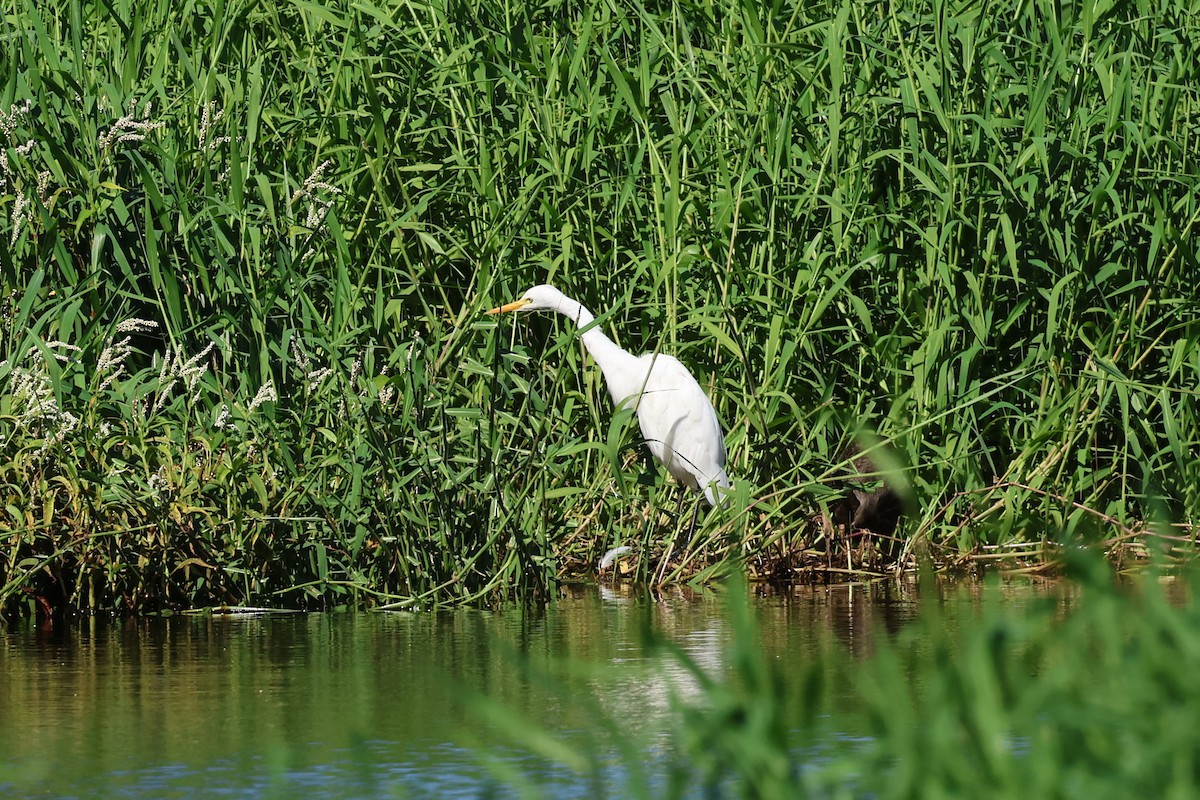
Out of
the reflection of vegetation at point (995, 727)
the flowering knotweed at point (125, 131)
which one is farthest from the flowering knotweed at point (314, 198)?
the reflection of vegetation at point (995, 727)

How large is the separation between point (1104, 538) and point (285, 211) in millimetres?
2914

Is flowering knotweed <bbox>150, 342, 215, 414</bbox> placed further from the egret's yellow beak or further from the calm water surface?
the egret's yellow beak

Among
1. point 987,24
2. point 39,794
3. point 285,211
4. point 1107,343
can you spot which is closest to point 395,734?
point 39,794

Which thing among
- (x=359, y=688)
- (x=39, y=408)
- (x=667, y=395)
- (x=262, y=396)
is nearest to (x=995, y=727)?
(x=359, y=688)

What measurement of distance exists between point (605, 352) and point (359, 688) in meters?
2.55

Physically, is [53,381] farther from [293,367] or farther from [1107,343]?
[1107,343]

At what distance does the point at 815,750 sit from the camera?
11.8 feet

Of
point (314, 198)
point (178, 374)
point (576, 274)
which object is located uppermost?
point (314, 198)

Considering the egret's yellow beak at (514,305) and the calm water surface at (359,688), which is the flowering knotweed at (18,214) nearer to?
the calm water surface at (359,688)

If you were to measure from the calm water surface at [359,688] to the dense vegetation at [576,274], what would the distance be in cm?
35

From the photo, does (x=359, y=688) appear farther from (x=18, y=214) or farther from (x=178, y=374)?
Result: (x=18, y=214)

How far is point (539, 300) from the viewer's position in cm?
675

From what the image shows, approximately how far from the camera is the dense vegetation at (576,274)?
5910mm

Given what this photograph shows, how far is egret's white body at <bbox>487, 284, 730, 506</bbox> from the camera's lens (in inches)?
262
